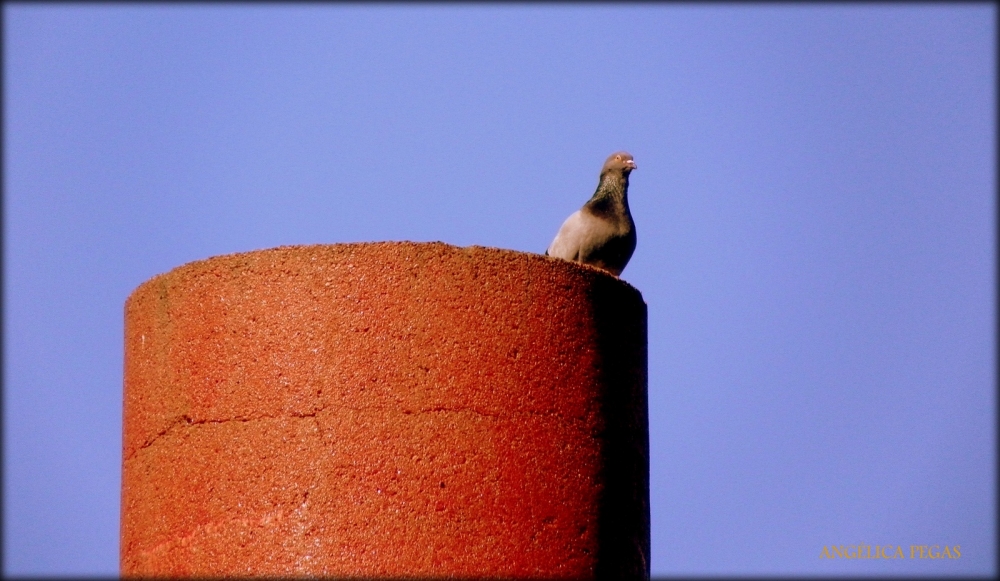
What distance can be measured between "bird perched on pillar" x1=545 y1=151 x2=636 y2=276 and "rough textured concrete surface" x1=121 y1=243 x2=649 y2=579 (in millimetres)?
2020

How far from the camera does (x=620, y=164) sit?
816cm

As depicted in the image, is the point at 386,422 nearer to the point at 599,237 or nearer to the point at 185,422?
the point at 185,422

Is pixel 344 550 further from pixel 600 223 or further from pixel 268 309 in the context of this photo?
pixel 600 223

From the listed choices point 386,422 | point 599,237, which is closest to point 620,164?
point 599,237

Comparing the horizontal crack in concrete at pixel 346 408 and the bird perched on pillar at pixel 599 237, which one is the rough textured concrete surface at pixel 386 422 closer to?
the horizontal crack in concrete at pixel 346 408

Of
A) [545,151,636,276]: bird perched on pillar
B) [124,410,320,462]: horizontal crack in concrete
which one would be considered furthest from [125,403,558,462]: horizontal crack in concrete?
A: [545,151,636,276]: bird perched on pillar

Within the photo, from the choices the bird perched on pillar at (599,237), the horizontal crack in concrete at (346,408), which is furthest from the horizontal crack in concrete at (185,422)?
the bird perched on pillar at (599,237)

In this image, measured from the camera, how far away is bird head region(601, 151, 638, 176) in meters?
8.14

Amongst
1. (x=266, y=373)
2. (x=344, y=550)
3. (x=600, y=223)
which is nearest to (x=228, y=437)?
(x=266, y=373)

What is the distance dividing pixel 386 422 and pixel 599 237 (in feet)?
8.84

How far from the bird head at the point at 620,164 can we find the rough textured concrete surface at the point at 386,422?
3.13 meters

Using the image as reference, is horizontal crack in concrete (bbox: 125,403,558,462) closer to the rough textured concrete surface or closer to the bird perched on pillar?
the rough textured concrete surface

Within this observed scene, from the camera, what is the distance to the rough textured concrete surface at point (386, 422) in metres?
4.61

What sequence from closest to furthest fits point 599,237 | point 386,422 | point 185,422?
1. point 386,422
2. point 185,422
3. point 599,237
